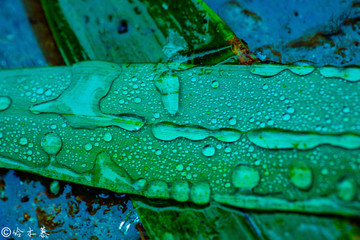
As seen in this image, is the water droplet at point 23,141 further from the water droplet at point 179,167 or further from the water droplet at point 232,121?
the water droplet at point 232,121

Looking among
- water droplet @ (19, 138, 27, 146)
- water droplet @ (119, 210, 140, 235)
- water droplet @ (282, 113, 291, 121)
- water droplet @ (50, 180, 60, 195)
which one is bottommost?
water droplet @ (119, 210, 140, 235)

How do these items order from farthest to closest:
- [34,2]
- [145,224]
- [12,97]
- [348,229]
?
1. [34,2]
2. [12,97]
3. [145,224]
4. [348,229]

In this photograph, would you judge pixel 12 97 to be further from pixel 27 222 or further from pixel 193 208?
pixel 193 208

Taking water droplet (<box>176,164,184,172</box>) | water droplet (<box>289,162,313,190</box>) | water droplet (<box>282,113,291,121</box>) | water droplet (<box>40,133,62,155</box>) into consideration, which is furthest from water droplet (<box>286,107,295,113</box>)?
water droplet (<box>40,133,62,155</box>)

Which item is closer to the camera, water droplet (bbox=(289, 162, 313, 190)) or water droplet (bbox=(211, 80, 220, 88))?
water droplet (bbox=(289, 162, 313, 190))

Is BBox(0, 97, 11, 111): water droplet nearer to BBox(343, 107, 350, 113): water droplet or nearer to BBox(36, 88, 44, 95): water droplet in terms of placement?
BBox(36, 88, 44, 95): water droplet

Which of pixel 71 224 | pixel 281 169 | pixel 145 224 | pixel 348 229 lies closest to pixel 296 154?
pixel 281 169

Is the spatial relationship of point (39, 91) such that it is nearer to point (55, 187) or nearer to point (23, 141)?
point (23, 141)
